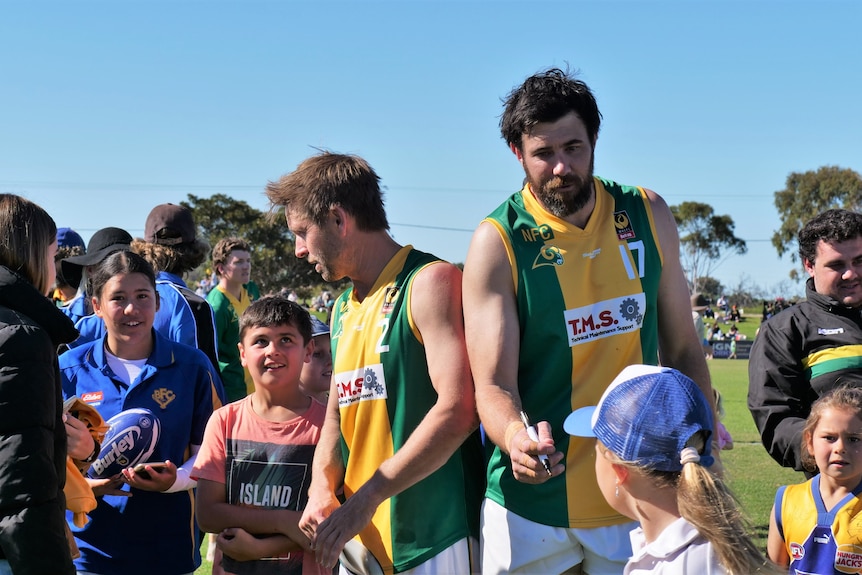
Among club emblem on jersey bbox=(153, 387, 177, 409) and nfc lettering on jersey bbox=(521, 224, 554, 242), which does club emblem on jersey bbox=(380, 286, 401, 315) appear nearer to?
nfc lettering on jersey bbox=(521, 224, 554, 242)

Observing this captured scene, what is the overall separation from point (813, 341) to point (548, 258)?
1856mm

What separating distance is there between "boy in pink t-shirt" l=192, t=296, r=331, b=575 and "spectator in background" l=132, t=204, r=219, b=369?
3.73ft

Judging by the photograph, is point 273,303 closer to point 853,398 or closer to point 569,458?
point 569,458

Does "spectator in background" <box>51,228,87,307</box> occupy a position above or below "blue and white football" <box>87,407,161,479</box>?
above

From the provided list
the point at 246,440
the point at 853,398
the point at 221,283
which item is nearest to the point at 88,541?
the point at 246,440

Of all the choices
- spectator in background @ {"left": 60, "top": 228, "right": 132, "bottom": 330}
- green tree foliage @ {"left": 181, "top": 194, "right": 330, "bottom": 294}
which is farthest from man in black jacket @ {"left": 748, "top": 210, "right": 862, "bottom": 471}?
green tree foliage @ {"left": 181, "top": 194, "right": 330, "bottom": 294}

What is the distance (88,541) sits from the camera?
13.3 feet

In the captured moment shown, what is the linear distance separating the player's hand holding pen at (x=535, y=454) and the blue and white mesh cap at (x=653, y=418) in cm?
16

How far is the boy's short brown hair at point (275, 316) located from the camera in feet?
13.6

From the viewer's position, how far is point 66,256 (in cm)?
665

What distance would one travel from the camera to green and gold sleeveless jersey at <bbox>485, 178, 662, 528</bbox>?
10.0 ft

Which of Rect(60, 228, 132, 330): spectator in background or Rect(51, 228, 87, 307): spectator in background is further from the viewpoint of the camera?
Rect(51, 228, 87, 307): spectator in background

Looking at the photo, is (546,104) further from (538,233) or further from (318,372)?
(318,372)

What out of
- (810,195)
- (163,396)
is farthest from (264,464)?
(810,195)
